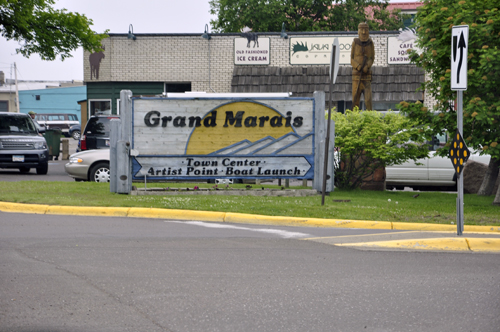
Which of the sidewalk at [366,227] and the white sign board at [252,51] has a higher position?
the white sign board at [252,51]

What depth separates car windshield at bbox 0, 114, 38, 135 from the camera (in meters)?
19.1

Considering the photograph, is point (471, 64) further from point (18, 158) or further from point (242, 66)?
point (242, 66)

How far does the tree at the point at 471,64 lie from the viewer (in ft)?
35.5

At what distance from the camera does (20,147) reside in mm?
18516

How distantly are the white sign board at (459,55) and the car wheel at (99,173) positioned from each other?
9.65 metres

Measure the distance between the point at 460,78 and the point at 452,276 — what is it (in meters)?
3.07

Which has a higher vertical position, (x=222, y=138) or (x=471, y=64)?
(x=471, y=64)

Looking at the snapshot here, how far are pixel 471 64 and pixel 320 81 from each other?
14.2 metres

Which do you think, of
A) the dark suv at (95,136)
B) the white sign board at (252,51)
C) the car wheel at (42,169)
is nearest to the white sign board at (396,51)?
the white sign board at (252,51)

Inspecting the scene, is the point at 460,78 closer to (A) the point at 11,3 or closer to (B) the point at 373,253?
(B) the point at 373,253

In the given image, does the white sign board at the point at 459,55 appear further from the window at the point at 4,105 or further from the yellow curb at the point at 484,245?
the window at the point at 4,105

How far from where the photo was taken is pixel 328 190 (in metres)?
12.6

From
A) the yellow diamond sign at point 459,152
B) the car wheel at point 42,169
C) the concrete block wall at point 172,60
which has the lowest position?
the car wheel at point 42,169

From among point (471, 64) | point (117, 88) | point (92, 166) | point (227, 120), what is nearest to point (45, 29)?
point (117, 88)
